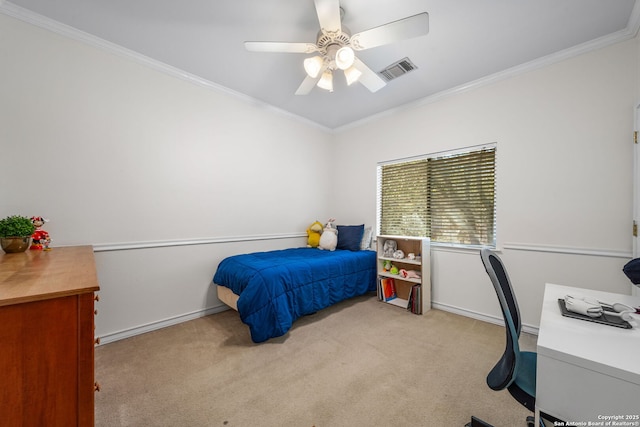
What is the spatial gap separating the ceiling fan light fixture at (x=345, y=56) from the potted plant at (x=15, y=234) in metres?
2.35

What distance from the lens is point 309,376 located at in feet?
5.78

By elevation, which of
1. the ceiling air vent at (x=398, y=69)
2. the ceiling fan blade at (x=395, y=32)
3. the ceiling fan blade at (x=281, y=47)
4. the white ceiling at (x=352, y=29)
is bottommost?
the ceiling fan blade at (x=395, y=32)

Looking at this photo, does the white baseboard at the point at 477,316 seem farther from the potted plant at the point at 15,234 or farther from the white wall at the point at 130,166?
the potted plant at the point at 15,234

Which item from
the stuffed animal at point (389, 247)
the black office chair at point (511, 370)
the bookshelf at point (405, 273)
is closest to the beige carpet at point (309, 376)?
the bookshelf at point (405, 273)

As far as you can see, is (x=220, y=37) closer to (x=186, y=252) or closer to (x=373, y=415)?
(x=186, y=252)

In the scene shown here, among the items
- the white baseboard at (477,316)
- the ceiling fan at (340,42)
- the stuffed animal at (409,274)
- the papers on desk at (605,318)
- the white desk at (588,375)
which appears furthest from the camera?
the stuffed animal at (409,274)

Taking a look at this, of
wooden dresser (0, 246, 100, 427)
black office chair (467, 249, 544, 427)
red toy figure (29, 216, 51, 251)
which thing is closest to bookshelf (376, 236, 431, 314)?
black office chair (467, 249, 544, 427)

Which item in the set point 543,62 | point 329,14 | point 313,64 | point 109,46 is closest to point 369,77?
point 313,64

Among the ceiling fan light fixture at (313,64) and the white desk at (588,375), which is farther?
the ceiling fan light fixture at (313,64)

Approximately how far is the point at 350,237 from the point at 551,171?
7.41 feet

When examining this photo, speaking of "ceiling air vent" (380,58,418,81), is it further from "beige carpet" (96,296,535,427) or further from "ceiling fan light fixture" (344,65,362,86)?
"beige carpet" (96,296,535,427)

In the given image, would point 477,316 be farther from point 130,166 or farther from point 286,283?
point 130,166

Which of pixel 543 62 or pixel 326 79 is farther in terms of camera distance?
pixel 543 62

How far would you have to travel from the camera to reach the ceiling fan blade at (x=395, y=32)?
1498 millimetres
